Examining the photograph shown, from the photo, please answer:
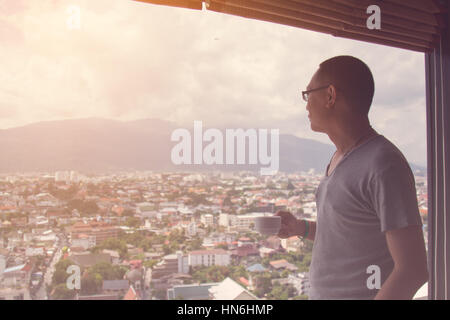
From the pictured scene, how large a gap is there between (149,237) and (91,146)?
1.38ft

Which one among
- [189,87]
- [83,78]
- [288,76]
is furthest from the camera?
[288,76]

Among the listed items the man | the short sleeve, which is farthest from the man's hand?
the short sleeve

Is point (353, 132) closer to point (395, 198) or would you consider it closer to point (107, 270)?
point (395, 198)

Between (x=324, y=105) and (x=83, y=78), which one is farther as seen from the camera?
(x=83, y=78)

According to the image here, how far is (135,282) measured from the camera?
134 centimetres

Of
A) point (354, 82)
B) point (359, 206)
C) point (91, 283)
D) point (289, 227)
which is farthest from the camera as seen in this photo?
point (91, 283)

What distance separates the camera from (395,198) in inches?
28.3

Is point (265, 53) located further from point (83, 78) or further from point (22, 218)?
→ point (22, 218)

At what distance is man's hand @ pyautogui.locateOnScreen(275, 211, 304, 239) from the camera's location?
1151 millimetres

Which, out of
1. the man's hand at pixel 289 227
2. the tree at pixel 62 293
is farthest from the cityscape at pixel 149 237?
the man's hand at pixel 289 227

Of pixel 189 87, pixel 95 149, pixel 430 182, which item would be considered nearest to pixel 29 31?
pixel 95 149

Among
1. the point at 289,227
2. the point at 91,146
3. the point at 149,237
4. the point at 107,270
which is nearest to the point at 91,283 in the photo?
the point at 107,270

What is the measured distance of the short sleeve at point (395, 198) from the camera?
710 millimetres
